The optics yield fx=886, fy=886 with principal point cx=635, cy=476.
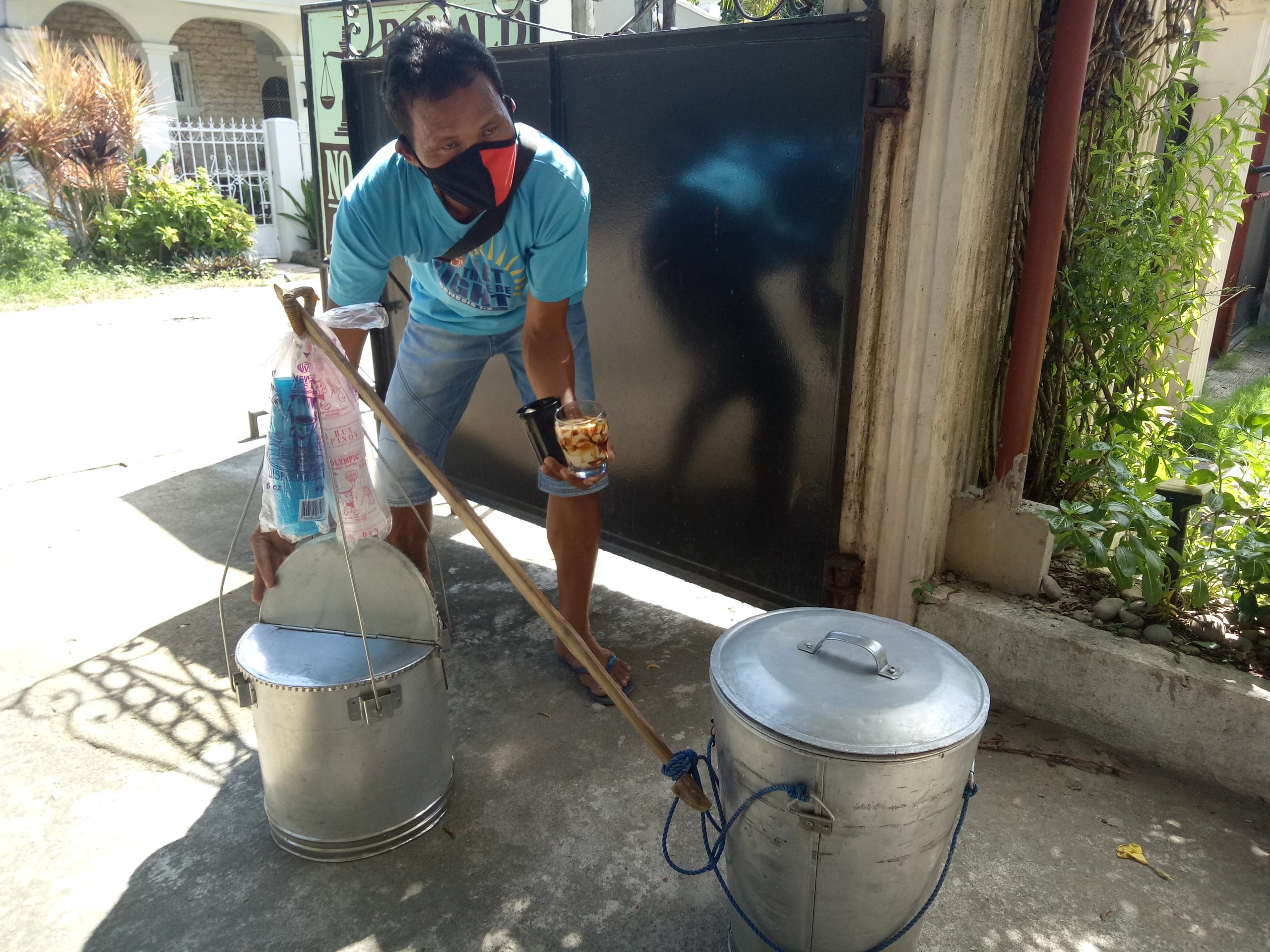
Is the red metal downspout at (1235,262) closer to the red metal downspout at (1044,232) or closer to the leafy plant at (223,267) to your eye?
the red metal downspout at (1044,232)

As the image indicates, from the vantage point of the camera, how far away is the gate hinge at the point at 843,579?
297cm

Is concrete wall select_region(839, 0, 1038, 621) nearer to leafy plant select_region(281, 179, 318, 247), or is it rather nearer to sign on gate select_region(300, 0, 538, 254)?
sign on gate select_region(300, 0, 538, 254)

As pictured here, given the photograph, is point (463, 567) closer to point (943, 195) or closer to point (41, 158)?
point (943, 195)

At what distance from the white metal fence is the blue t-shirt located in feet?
42.1

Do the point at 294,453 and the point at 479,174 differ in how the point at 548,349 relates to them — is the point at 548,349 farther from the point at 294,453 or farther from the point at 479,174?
the point at 294,453

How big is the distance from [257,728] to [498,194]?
5.06ft

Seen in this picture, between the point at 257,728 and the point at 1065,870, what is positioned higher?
the point at 257,728

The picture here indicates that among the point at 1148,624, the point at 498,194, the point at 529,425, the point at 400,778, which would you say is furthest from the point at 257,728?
the point at 1148,624

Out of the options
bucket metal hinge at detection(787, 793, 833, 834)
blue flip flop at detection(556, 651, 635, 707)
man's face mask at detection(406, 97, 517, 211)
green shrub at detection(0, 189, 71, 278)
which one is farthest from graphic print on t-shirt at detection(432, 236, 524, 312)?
green shrub at detection(0, 189, 71, 278)

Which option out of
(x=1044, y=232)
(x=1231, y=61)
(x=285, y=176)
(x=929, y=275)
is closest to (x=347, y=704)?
(x=929, y=275)

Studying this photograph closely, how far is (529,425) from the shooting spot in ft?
7.82

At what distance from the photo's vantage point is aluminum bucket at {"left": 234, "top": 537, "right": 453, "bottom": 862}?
7.01 feet

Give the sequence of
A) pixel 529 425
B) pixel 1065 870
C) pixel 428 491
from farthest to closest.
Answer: pixel 428 491
pixel 529 425
pixel 1065 870

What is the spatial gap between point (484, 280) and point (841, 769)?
188 centimetres
